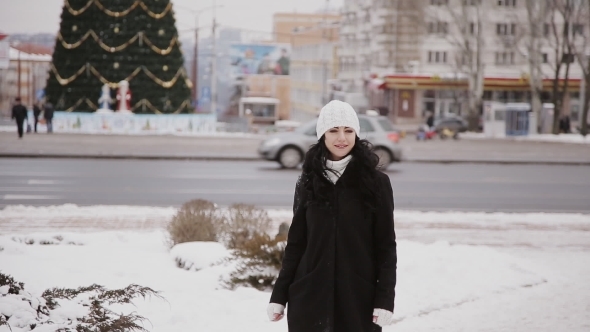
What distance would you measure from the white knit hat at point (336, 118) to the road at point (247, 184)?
37.9 feet

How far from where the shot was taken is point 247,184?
65.8 feet

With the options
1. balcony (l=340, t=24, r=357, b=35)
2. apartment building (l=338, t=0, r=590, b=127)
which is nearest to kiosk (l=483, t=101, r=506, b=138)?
apartment building (l=338, t=0, r=590, b=127)

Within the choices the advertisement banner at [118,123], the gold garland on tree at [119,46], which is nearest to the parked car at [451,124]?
the advertisement banner at [118,123]

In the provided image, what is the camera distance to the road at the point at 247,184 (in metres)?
16.6

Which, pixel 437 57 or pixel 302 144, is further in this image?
pixel 437 57

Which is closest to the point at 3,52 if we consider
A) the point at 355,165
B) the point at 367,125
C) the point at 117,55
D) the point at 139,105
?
the point at 367,125

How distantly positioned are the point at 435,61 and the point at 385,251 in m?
82.0

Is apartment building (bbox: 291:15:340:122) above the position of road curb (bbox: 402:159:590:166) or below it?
above

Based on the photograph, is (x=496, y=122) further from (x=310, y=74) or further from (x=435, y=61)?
(x=310, y=74)

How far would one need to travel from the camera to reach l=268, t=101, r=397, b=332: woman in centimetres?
429

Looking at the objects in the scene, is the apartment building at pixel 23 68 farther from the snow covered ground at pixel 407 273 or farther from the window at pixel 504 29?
the window at pixel 504 29

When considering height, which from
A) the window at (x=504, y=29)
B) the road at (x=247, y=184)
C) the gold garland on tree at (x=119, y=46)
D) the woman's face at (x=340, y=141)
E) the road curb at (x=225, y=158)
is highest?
the window at (x=504, y=29)

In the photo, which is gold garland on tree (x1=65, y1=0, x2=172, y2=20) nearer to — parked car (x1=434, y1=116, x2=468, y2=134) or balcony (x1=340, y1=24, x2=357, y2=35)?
parked car (x1=434, y1=116, x2=468, y2=134)

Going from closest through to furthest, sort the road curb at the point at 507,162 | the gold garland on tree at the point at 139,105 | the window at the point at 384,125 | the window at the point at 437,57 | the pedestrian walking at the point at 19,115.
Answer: the window at the point at 384,125, the road curb at the point at 507,162, the pedestrian walking at the point at 19,115, the gold garland on tree at the point at 139,105, the window at the point at 437,57
